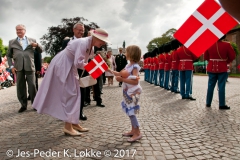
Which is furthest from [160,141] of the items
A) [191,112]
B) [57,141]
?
[191,112]

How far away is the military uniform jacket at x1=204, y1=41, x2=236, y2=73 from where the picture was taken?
609cm

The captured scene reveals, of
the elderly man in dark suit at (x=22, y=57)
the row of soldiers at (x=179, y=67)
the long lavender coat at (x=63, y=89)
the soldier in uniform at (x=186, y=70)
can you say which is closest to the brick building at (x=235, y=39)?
the row of soldiers at (x=179, y=67)

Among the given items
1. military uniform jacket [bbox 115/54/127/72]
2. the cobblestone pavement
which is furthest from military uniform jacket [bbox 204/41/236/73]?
military uniform jacket [bbox 115/54/127/72]

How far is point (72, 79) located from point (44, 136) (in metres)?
1.08

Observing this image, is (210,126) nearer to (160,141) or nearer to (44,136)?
(160,141)

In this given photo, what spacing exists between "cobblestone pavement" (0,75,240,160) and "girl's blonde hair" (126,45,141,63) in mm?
1291

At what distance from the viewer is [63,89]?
12.7ft

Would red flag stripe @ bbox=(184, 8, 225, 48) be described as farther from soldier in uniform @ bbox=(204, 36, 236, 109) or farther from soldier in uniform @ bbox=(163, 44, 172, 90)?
soldier in uniform @ bbox=(163, 44, 172, 90)

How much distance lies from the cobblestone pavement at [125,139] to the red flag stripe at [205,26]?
1501mm

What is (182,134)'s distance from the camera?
3.88 meters

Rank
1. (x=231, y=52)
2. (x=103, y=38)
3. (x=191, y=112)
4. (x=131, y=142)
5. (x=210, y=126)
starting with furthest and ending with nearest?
1. (x=231, y=52)
2. (x=191, y=112)
3. (x=210, y=126)
4. (x=103, y=38)
5. (x=131, y=142)

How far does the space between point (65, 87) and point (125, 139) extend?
1.31 meters

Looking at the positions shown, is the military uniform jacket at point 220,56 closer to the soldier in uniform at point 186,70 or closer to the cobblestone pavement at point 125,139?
the cobblestone pavement at point 125,139

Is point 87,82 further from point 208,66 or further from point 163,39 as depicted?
point 163,39
